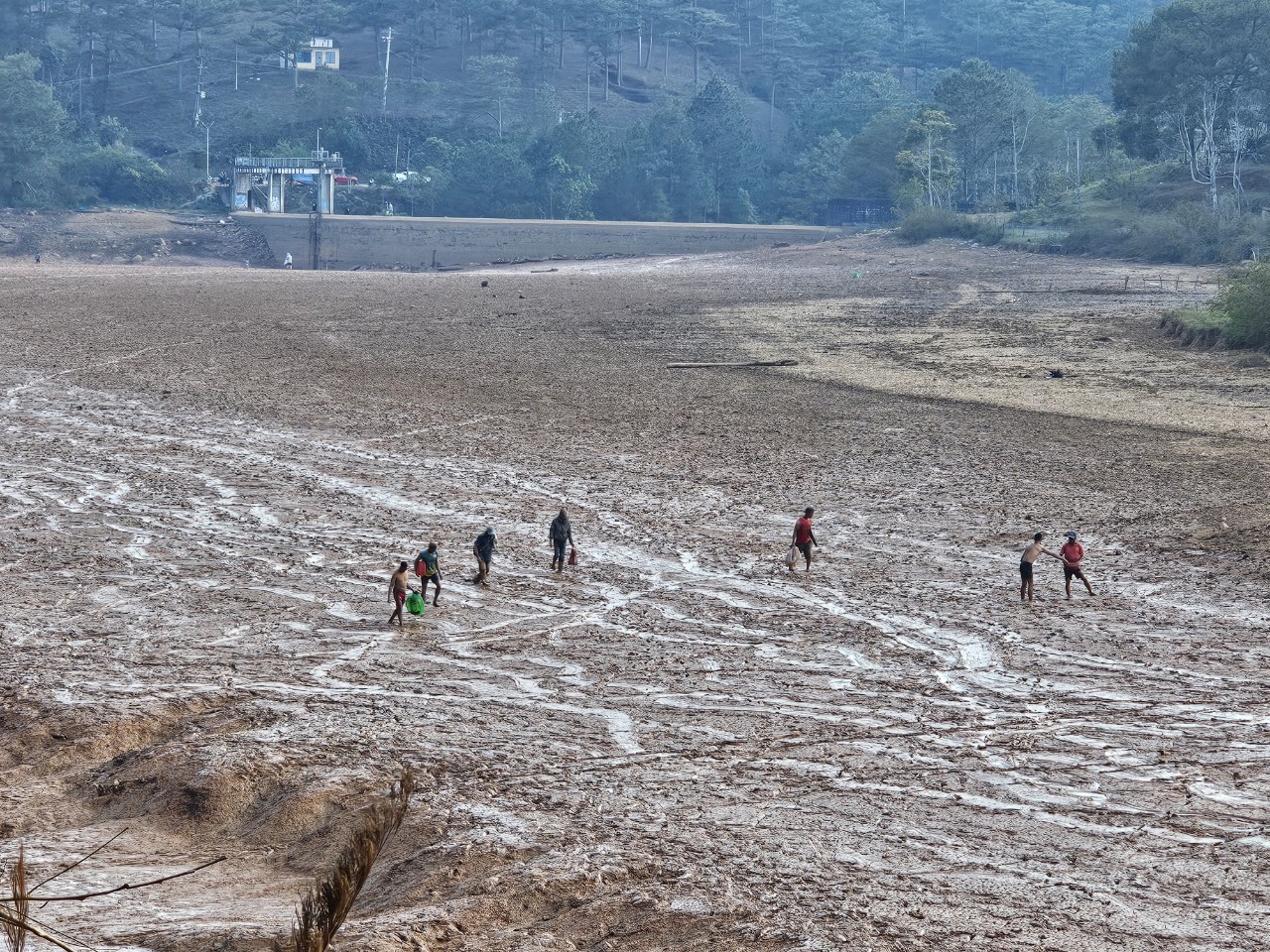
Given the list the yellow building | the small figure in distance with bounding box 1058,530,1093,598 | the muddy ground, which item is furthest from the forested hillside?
the small figure in distance with bounding box 1058,530,1093,598

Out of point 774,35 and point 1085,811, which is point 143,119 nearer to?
point 774,35

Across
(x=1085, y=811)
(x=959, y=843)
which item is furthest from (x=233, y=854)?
(x=1085, y=811)

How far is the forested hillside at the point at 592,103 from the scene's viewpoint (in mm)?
94750

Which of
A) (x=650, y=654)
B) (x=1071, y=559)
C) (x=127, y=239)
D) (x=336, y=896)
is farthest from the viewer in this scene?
(x=127, y=239)

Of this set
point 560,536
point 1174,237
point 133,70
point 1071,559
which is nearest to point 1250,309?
point 1071,559

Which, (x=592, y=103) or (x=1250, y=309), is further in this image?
(x=592, y=103)

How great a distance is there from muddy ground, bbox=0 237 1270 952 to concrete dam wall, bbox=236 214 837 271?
55.2 meters

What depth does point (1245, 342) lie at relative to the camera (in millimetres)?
35844

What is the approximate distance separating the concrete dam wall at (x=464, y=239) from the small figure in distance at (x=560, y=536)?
2837 inches

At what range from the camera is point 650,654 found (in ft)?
49.3

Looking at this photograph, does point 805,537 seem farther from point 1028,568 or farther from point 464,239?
point 464,239

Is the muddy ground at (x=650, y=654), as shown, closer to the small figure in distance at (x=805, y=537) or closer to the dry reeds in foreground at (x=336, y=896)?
the small figure in distance at (x=805, y=537)

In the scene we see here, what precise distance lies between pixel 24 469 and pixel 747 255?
59.3 meters

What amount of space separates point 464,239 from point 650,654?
7806 cm
